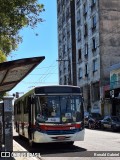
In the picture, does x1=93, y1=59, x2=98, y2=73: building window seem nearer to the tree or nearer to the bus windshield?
the bus windshield

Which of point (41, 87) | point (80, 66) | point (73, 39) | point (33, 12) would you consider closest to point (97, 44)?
point (80, 66)

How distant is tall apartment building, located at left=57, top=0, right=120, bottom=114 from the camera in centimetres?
5929

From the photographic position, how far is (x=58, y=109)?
61.2 feet

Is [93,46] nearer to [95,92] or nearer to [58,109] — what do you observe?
[95,92]

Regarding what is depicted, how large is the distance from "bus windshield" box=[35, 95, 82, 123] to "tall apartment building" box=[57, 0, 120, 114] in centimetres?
3643

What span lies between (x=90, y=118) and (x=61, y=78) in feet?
116

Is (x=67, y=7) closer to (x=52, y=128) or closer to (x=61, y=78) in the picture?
(x=61, y=78)

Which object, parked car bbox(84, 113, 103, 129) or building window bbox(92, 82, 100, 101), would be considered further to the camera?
building window bbox(92, 82, 100, 101)

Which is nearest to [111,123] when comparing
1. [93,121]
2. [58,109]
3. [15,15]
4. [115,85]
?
[93,121]

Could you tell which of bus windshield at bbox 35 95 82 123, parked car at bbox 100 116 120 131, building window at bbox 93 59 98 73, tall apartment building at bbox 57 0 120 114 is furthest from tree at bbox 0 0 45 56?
building window at bbox 93 59 98 73

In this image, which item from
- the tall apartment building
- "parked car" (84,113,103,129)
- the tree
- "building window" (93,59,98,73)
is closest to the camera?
the tree

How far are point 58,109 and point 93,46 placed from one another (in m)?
44.5

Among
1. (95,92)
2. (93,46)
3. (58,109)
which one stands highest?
(93,46)

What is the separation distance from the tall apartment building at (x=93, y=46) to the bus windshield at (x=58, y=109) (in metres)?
36.4
